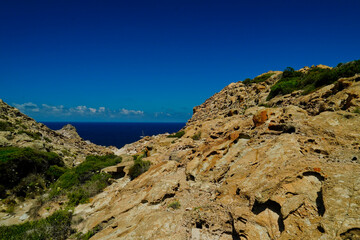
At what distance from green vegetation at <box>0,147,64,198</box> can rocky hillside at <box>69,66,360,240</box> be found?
11268mm

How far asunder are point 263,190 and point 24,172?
27400 millimetres

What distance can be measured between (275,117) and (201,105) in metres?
38.2

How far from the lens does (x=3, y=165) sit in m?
20.6

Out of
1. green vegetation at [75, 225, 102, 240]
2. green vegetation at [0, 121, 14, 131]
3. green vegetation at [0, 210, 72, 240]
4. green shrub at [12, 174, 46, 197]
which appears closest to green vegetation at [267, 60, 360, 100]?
green vegetation at [75, 225, 102, 240]

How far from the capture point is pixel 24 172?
878 inches

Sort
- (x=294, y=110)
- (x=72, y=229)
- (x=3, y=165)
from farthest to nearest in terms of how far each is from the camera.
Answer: (x=3, y=165) → (x=294, y=110) → (x=72, y=229)

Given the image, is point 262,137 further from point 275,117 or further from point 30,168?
point 30,168

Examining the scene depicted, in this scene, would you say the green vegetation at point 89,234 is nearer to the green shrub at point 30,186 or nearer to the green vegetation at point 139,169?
the green vegetation at point 139,169

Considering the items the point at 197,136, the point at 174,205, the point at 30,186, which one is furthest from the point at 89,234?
the point at 30,186

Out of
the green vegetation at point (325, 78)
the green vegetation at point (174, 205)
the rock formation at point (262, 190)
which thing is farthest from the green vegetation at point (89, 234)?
the green vegetation at point (325, 78)

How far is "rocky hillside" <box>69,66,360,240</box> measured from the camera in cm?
521

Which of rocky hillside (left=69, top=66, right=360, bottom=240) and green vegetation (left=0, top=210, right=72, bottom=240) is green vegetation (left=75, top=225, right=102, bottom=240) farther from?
green vegetation (left=0, top=210, right=72, bottom=240)

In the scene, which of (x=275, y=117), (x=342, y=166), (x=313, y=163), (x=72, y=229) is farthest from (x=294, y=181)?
(x=72, y=229)

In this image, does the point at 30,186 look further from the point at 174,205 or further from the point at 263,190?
the point at 263,190
